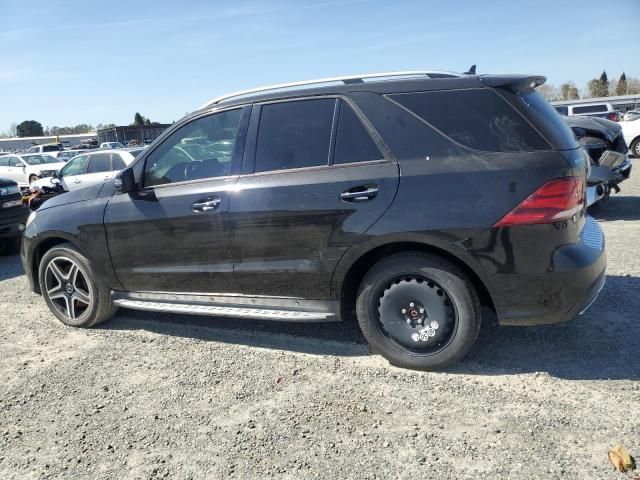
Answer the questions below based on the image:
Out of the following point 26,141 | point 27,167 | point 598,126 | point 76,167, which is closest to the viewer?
point 598,126

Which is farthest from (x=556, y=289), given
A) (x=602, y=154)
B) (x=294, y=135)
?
(x=602, y=154)

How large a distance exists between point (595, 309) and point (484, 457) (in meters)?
2.24

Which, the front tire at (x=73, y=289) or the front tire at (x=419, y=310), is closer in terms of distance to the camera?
the front tire at (x=419, y=310)

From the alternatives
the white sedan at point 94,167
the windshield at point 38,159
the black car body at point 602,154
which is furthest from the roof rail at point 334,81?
the windshield at point 38,159

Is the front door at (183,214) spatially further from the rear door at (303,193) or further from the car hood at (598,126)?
the car hood at (598,126)

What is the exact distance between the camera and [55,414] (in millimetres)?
3191

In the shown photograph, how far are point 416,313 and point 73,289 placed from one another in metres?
3.10

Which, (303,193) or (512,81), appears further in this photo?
(303,193)

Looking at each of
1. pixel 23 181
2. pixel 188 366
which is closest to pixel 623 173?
pixel 188 366

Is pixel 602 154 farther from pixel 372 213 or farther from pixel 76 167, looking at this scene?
pixel 76 167

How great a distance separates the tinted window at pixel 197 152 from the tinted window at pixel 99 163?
9443mm

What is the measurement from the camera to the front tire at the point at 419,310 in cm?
316

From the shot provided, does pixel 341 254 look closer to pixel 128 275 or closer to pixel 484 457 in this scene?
pixel 484 457

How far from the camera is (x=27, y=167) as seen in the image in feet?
70.2
